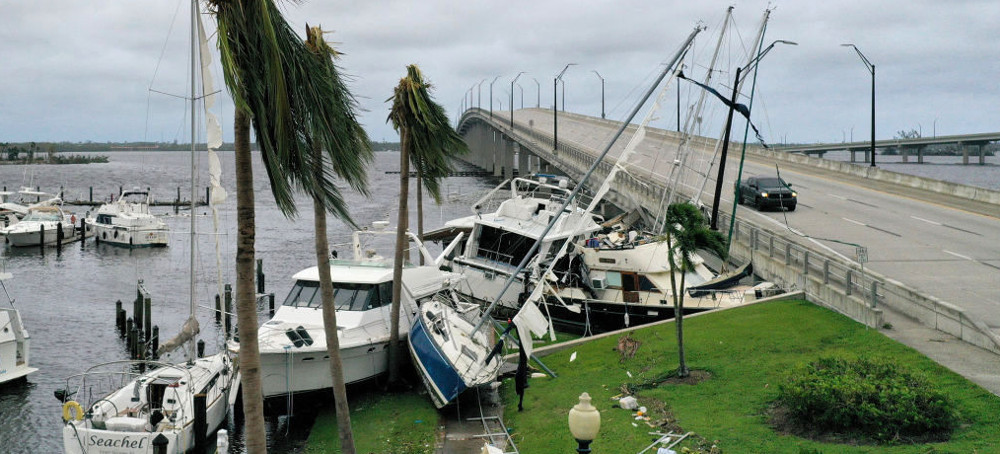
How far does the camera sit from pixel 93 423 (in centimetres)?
1994

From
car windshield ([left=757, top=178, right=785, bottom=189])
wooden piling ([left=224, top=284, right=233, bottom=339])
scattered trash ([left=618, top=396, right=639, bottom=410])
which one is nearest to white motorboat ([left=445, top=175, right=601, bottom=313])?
wooden piling ([left=224, top=284, right=233, bottom=339])

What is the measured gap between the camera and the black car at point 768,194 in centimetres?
4175

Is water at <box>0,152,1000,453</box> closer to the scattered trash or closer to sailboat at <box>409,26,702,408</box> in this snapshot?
sailboat at <box>409,26,702,408</box>

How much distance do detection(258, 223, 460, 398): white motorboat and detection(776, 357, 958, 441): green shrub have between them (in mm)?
11671

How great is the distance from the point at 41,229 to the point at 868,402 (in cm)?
6469

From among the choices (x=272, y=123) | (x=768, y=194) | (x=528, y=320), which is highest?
(x=272, y=123)

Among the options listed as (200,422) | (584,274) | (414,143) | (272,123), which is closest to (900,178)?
(584,274)

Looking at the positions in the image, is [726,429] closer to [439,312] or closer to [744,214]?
[439,312]

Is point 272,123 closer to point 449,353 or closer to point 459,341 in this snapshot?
point 449,353

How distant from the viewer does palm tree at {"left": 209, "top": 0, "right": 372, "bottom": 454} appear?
10.4 meters

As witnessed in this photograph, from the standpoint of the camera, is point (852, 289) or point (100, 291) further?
point (100, 291)

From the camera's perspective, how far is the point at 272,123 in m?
Answer: 10.9

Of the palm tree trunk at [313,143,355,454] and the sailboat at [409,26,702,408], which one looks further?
the sailboat at [409,26,702,408]

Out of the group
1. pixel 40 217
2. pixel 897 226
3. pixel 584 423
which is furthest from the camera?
pixel 40 217
